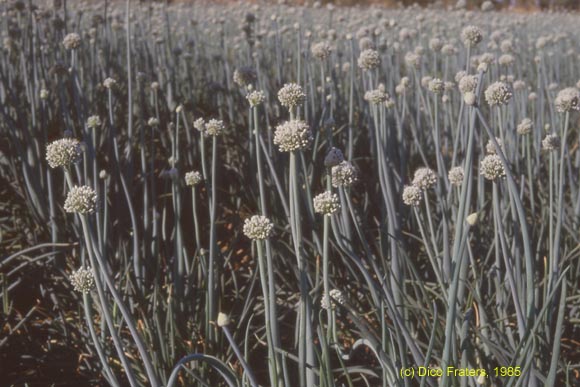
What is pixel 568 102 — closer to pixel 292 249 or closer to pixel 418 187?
pixel 418 187

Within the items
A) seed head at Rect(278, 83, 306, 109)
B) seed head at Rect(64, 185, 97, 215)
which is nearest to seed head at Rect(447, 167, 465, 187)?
seed head at Rect(278, 83, 306, 109)

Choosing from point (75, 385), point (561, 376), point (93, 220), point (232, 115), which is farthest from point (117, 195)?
point (561, 376)

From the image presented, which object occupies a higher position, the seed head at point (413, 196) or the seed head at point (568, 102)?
the seed head at point (568, 102)

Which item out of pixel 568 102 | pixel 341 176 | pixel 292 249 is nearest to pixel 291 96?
pixel 341 176

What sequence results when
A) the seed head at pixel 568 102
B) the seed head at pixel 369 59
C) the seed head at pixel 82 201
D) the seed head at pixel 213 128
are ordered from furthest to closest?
1. the seed head at pixel 369 59
2. the seed head at pixel 213 128
3. the seed head at pixel 568 102
4. the seed head at pixel 82 201

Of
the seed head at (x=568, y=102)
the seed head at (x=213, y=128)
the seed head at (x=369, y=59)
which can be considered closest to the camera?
the seed head at (x=568, y=102)

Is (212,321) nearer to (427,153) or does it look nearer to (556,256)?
(556,256)

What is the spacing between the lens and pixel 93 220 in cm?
193

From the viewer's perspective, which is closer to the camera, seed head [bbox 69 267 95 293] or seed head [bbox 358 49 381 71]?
seed head [bbox 69 267 95 293]

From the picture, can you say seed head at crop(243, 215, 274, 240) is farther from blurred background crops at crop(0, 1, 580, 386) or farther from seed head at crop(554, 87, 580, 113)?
seed head at crop(554, 87, 580, 113)

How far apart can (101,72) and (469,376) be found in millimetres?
Result: 2901

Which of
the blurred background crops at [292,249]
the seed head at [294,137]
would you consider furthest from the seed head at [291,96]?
the seed head at [294,137]

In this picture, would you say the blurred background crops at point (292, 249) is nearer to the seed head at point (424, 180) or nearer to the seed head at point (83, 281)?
the seed head at point (424, 180)

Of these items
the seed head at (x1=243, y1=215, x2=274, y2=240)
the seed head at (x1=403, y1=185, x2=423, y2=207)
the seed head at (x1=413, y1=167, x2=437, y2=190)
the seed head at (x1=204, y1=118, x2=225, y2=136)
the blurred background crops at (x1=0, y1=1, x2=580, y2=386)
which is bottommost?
the blurred background crops at (x1=0, y1=1, x2=580, y2=386)
